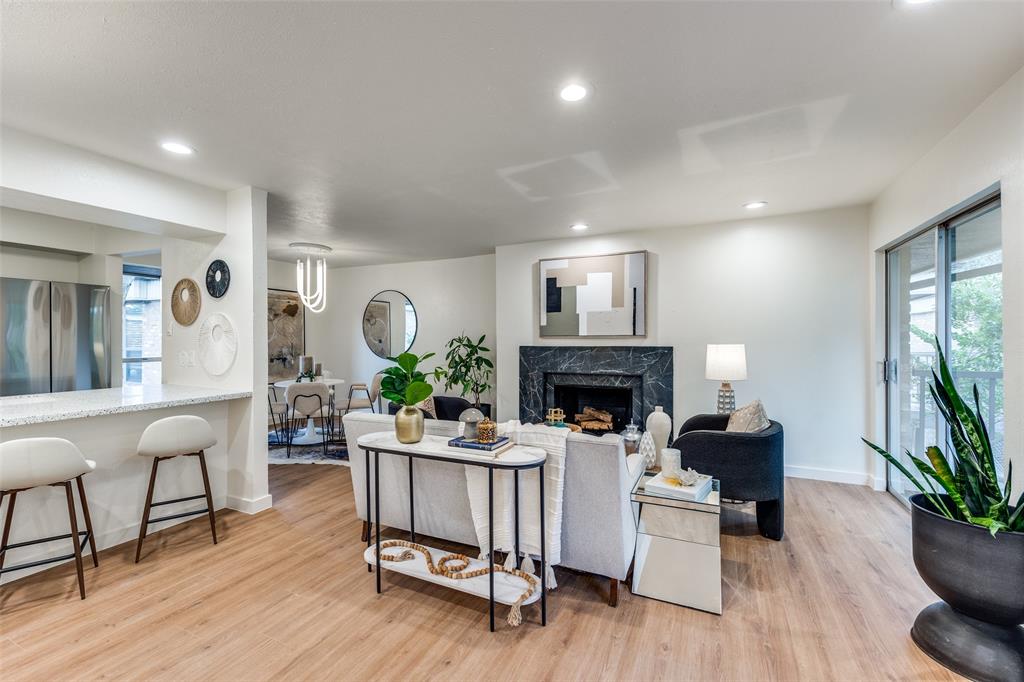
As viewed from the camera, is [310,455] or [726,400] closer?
[726,400]

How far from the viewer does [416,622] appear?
214 centimetres

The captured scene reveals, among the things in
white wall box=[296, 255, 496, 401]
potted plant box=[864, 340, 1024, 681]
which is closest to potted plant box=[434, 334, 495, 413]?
white wall box=[296, 255, 496, 401]

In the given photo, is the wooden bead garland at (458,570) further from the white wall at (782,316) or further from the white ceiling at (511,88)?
the white wall at (782,316)

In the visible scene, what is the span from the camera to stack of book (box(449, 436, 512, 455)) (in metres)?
2.18

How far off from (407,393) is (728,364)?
2931mm

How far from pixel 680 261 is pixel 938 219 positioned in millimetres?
2098

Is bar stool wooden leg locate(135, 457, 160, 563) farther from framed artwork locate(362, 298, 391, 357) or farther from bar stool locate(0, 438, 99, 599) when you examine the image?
framed artwork locate(362, 298, 391, 357)

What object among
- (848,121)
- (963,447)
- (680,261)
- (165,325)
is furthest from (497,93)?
(165,325)

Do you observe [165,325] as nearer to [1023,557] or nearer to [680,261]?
[680,261]

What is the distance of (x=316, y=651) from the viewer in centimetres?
194

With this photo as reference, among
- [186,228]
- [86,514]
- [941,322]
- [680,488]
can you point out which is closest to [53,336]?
[186,228]

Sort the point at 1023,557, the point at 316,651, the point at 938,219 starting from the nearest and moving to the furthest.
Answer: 1. the point at 1023,557
2. the point at 316,651
3. the point at 938,219

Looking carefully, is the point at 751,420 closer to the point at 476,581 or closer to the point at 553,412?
the point at 553,412

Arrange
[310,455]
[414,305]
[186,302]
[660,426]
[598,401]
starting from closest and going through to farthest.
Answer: [186,302], [660,426], [310,455], [598,401], [414,305]
